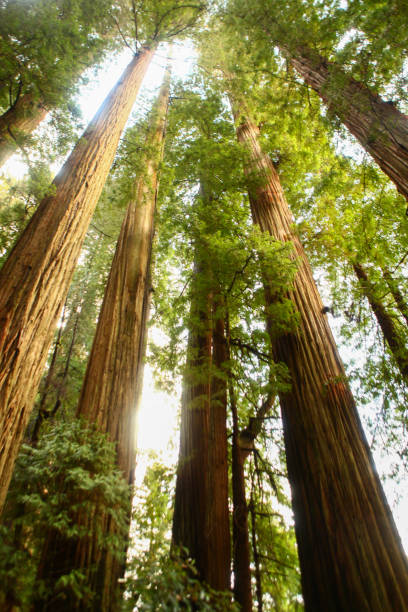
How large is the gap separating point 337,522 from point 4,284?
351 centimetres

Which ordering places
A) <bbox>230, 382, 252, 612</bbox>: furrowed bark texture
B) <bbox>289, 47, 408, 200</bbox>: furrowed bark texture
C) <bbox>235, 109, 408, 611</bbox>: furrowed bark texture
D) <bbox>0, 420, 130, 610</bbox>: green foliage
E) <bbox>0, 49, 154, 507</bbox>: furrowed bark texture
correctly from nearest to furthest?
<bbox>0, 420, 130, 610</bbox>: green foliage < <bbox>0, 49, 154, 507</bbox>: furrowed bark texture < <bbox>235, 109, 408, 611</bbox>: furrowed bark texture < <bbox>289, 47, 408, 200</bbox>: furrowed bark texture < <bbox>230, 382, 252, 612</bbox>: furrowed bark texture

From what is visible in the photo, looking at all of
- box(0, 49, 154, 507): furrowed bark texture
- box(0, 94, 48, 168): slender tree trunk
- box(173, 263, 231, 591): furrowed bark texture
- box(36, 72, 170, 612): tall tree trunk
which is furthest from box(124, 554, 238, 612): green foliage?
box(0, 94, 48, 168): slender tree trunk

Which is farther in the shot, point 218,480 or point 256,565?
point 256,565

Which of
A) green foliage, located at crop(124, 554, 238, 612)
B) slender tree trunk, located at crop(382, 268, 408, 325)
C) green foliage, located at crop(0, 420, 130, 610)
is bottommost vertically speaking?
green foliage, located at crop(124, 554, 238, 612)

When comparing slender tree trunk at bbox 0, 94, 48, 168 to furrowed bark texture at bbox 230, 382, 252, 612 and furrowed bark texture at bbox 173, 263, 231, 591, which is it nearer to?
furrowed bark texture at bbox 173, 263, 231, 591

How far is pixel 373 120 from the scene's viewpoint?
3.56 meters

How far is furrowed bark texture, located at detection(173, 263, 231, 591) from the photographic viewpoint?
11.2 ft

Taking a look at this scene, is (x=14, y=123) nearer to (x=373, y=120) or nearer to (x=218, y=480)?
(x=373, y=120)

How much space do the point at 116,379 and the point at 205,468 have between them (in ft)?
5.86

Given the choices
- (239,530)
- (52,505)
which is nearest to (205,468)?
(239,530)

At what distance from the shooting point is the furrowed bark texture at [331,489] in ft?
7.86

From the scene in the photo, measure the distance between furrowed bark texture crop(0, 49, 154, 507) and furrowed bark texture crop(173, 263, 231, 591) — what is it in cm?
175

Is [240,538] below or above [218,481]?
below

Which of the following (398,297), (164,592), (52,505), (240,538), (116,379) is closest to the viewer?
(164,592)
